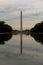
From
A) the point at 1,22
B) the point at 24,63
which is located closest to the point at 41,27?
the point at 1,22

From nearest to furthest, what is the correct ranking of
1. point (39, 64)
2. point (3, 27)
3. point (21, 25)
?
point (39, 64), point (21, 25), point (3, 27)

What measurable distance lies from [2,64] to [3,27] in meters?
104

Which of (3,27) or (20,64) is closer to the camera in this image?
(20,64)

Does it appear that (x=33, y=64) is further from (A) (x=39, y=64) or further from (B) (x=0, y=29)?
(B) (x=0, y=29)

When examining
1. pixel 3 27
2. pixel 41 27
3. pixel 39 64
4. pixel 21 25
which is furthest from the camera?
pixel 3 27

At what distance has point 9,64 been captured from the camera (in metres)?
9.80

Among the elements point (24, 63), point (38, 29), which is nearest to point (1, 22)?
point (38, 29)

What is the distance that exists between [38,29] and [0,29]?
18.4 metres

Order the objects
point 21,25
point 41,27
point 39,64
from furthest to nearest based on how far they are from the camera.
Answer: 1. point 41,27
2. point 21,25
3. point 39,64

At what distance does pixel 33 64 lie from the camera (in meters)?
9.80

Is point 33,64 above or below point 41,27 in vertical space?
above

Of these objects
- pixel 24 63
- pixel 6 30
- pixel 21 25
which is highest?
pixel 24 63

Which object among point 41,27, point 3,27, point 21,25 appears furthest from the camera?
point 3,27

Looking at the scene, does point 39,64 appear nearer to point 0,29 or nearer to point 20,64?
point 20,64
